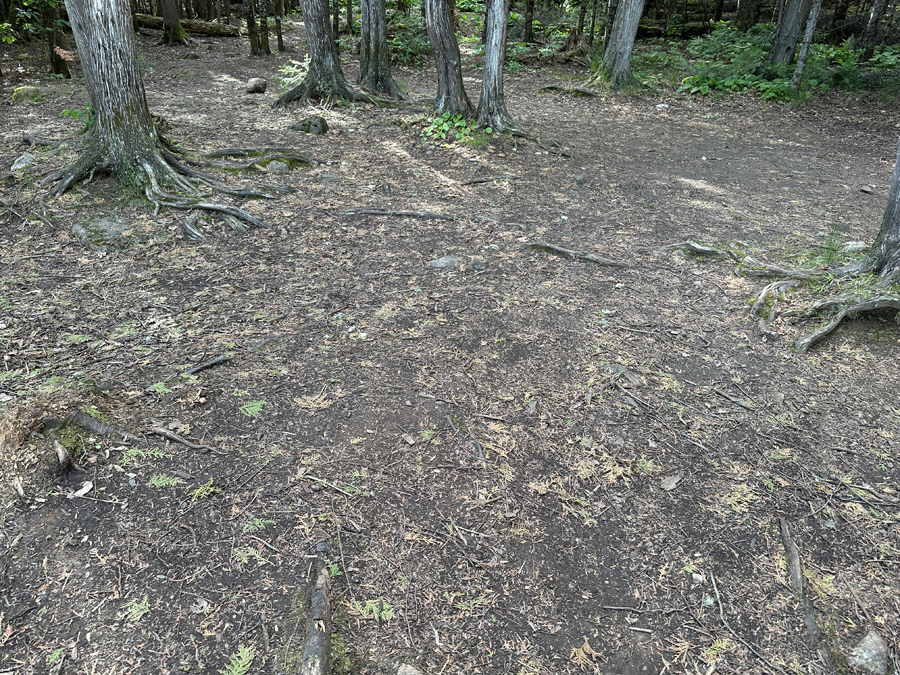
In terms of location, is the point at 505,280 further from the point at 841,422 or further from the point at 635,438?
the point at 841,422

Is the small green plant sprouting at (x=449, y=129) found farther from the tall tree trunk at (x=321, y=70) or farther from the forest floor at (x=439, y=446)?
the forest floor at (x=439, y=446)

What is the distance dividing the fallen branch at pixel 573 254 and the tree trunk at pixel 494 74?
13.1 ft

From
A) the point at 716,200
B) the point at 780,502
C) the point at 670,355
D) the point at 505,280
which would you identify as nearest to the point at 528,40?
the point at 716,200

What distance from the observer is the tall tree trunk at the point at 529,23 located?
57.6 feet

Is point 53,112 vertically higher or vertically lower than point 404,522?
higher

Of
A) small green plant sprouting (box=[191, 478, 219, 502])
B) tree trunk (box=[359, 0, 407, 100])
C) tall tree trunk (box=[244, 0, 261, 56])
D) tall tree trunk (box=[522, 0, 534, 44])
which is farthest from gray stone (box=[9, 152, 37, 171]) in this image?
tall tree trunk (box=[522, 0, 534, 44])

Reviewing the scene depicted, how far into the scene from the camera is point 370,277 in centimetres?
520

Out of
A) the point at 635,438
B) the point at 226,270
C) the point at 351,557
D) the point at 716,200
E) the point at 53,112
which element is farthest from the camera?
the point at 53,112

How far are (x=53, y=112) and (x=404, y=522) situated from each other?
34.7ft

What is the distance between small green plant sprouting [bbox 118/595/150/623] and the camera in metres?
2.23

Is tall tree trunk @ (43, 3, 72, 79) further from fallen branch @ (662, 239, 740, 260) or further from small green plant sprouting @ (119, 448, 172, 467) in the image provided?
fallen branch @ (662, 239, 740, 260)

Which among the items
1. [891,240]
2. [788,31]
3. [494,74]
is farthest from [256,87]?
[788,31]

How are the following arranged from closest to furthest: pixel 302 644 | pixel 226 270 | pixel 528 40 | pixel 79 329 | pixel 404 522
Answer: pixel 302 644 < pixel 404 522 < pixel 79 329 < pixel 226 270 < pixel 528 40

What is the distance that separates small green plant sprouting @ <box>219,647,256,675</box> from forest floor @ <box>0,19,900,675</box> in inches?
1.1
